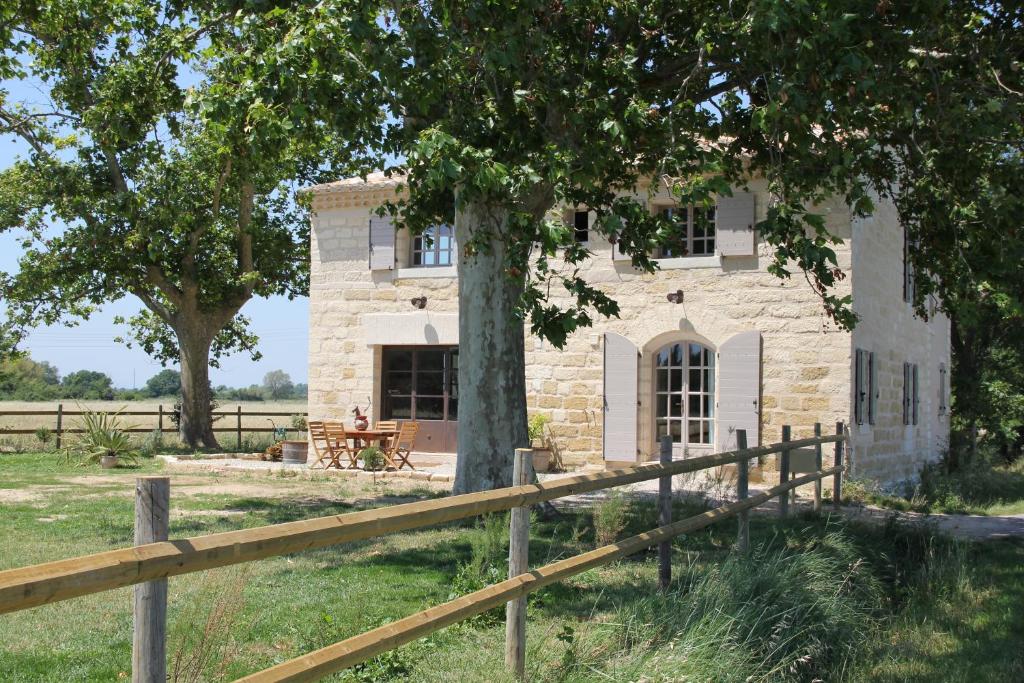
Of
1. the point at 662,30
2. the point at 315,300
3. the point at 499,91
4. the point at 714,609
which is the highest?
the point at 662,30

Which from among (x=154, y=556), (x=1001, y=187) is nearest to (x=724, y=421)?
(x=1001, y=187)

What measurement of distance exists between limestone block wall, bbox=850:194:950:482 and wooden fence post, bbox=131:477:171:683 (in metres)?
12.9

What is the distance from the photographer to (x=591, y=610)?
19.7ft

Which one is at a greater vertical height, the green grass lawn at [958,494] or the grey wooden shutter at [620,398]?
the grey wooden shutter at [620,398]

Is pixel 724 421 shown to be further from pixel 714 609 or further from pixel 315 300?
pixel 714 609

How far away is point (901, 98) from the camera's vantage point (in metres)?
8.59

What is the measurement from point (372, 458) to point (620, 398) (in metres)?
3.99

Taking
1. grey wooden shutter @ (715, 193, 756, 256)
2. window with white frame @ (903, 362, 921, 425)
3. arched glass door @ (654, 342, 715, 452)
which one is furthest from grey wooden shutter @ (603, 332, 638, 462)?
window with white frame @ (903, 362, 921, 425)

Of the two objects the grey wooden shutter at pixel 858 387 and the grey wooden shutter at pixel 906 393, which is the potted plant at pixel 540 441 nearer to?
the grey wooden shutter at pixel 858 387

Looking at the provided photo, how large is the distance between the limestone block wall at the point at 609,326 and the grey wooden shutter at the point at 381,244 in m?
0.17

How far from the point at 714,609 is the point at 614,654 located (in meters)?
0.71

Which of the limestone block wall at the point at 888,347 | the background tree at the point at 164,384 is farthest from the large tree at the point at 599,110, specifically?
the background tree at the point at 164,384

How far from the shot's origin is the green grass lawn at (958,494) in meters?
13.0

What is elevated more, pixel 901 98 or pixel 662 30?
pixel 662 30
